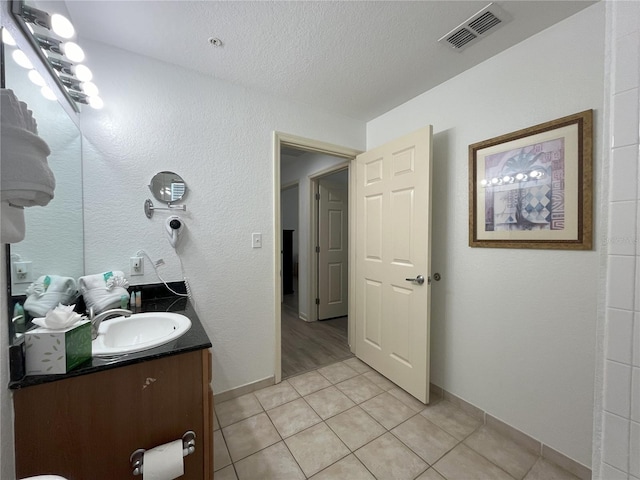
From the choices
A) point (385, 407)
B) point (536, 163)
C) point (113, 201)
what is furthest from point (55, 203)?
point (536, 163)

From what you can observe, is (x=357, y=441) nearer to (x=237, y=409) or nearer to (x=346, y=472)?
(x=346, y=472)

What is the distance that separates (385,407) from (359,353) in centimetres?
67

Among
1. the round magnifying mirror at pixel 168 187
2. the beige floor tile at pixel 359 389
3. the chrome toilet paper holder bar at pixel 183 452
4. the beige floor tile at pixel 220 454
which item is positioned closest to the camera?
the chrome toilet paper holder bar at pixel 183 452

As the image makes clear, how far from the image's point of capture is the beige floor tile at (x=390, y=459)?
50.3 inches

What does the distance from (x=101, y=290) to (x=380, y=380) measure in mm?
2082

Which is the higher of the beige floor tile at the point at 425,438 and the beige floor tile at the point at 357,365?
the beige floor tile at the point at 425,438

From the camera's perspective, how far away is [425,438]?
1495mm

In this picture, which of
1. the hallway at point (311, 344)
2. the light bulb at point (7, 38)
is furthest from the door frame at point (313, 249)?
the light bulb at point (7, 38)

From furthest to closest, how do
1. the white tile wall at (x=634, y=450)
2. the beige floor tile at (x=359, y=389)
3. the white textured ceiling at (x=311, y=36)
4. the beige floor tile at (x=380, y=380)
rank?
the beige floor tile at (x=380, y=380), the beige floor tile at (x=359, y=389), the white textured ceiling at (x=311, y=36), the white tile wall at (x=634, y=450)

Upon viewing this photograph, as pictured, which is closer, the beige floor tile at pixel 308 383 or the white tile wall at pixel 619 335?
the white tile wall at pixel 619 335

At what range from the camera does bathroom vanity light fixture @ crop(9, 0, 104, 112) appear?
0.86 m

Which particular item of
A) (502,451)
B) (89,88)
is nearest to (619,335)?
(502,451)

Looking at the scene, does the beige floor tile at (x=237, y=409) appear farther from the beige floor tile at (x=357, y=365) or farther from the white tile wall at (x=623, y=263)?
the white tile wall at (x=623, y=263)

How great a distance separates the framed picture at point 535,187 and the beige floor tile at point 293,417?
1.62m
